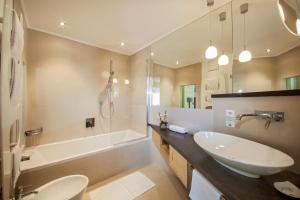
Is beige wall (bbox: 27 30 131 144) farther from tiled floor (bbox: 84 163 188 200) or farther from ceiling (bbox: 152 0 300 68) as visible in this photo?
ceiling (bbox: 152 0 300 68)

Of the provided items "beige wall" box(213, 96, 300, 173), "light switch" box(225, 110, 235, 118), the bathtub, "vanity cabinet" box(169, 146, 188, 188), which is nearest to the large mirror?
"beige wall" box(213, 96, 300, 173)

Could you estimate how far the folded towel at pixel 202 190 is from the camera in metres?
0.80

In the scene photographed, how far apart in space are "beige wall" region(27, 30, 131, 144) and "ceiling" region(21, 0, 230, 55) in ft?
0.92

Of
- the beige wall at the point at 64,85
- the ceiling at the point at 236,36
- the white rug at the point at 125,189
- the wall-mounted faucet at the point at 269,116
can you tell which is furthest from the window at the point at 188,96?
the beige wall at the point at 64,85

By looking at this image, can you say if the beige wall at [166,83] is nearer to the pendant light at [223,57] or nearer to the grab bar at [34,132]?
the pendant light at [223,57]

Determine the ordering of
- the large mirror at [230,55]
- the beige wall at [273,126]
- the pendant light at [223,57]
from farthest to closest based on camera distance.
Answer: the pendant light at [223,57]
the large mirror at [230,55]
the beige wall at [273,126]

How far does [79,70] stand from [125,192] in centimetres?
234

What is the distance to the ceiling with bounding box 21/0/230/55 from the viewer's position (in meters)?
1.58

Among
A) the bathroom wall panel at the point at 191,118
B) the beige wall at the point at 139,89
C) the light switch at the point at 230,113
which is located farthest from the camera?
the beige wall at the point at 139,89

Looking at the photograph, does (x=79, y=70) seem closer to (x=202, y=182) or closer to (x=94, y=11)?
(x=94, y=11)

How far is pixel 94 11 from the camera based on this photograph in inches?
68.0

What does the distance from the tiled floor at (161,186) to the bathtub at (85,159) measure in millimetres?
167

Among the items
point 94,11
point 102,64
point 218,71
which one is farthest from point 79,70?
point 218,71

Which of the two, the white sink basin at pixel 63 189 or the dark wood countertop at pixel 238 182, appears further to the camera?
the white sink basin at pixel 63 189
